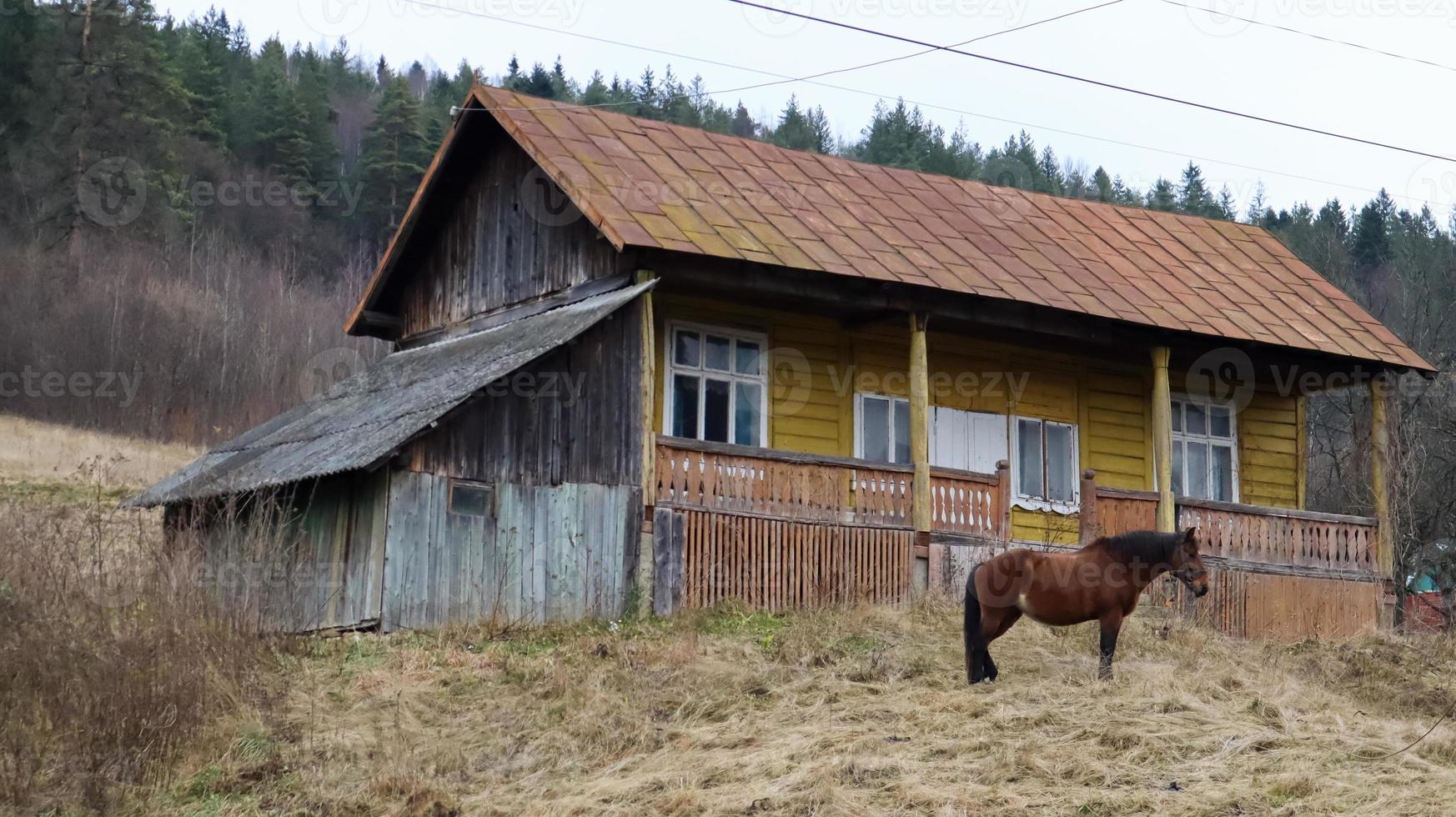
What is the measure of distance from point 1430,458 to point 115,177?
3509 centimetres

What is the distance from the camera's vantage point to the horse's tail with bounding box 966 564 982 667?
12.8 metres

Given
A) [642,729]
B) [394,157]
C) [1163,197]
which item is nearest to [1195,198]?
[1163,197]

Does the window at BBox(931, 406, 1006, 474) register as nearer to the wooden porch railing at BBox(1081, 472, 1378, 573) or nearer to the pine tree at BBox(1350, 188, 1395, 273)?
the wooden porch railing at BBox(1081, 472, 1378, 573)

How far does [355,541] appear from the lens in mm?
17359

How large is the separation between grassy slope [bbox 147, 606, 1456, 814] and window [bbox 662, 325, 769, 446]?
4.34m

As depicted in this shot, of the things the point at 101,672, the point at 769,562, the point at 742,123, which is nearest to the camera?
the point at 101,672

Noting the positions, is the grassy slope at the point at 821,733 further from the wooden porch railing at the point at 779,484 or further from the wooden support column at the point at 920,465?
the wooden support column at the point at 920,465

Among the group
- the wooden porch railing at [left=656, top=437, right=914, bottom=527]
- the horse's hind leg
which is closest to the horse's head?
the horse's hind leg

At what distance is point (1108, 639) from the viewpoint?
507 inches

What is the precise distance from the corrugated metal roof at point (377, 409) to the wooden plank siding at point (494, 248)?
544 mm

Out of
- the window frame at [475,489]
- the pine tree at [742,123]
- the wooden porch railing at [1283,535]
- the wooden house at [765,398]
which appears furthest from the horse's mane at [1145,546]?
the pine tree at [742,123]

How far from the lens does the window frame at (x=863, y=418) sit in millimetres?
20641

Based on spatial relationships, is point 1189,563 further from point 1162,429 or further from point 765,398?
point 1162,429

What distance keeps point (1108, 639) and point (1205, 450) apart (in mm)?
11280
